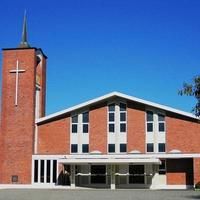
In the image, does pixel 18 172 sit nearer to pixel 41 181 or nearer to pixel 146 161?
pixel 41 181

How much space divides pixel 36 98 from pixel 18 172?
685cm

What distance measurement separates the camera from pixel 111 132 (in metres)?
43.7

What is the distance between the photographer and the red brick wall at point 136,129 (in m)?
43.2

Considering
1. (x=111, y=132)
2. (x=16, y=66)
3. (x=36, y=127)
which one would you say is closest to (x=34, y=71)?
(x=16, y=66)

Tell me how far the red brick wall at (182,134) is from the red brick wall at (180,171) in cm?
97

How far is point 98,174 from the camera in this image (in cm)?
4312

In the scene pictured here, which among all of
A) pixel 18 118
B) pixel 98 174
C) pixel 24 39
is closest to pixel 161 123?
pixel 98 174

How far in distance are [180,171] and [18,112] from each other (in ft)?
47.5

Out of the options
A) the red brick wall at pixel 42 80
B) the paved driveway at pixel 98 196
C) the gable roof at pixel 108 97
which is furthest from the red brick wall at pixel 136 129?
the paved driveway at pixel 98 196

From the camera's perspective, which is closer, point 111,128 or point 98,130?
point 111,128

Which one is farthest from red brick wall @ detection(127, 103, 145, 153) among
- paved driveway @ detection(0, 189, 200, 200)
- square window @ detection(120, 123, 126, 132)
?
paved driveway @ detection(0, 189, 200, 200)

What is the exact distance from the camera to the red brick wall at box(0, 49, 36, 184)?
143 ft

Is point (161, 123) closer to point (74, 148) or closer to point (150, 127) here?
point (150, 127)

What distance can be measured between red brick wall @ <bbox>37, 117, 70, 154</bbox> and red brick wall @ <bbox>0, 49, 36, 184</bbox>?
1.18 m
